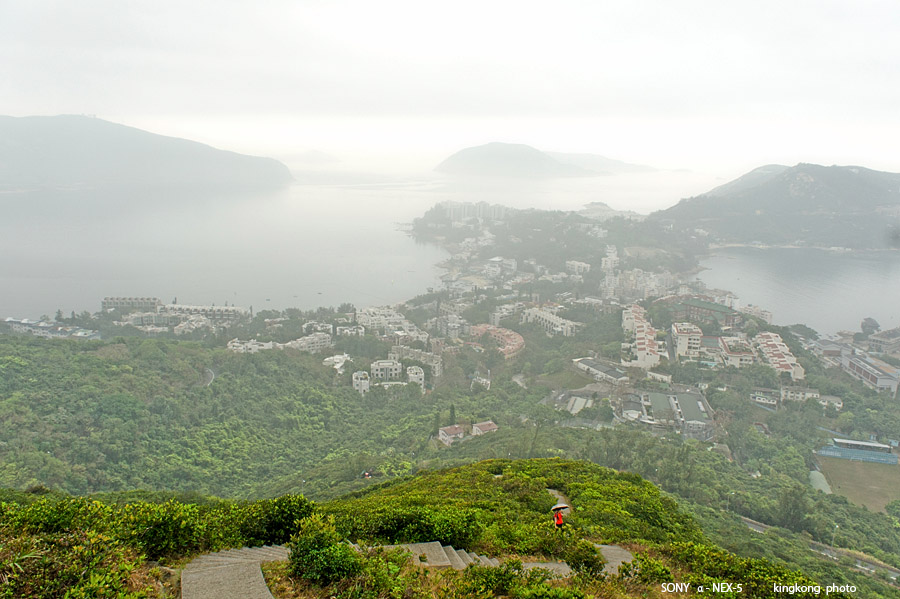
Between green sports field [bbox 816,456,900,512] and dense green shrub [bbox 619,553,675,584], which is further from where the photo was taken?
green sports field [bbox 816,456,900,512]

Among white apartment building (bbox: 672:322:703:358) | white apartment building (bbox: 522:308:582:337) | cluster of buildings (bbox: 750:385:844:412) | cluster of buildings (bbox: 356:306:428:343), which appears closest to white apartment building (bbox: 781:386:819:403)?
cluster of buildings (bbox: 750:385:844:412)

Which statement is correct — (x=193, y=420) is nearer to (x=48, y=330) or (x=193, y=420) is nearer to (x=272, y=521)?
(x=272, y=521)

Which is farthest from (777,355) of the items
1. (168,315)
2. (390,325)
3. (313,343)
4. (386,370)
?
(168,315)

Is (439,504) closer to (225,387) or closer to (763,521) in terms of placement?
(763,521)

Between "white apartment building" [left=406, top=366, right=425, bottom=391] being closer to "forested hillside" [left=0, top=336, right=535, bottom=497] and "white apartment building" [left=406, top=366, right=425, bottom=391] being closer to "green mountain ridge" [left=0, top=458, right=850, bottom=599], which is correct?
"forested hillside" [left=0, top=336, right=535, bottom=497]

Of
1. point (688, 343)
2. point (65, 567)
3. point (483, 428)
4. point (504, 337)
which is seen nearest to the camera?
point (65, 567)

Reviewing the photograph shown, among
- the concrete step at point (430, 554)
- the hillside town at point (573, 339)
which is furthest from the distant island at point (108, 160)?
the concrete step at point (430, 554)
